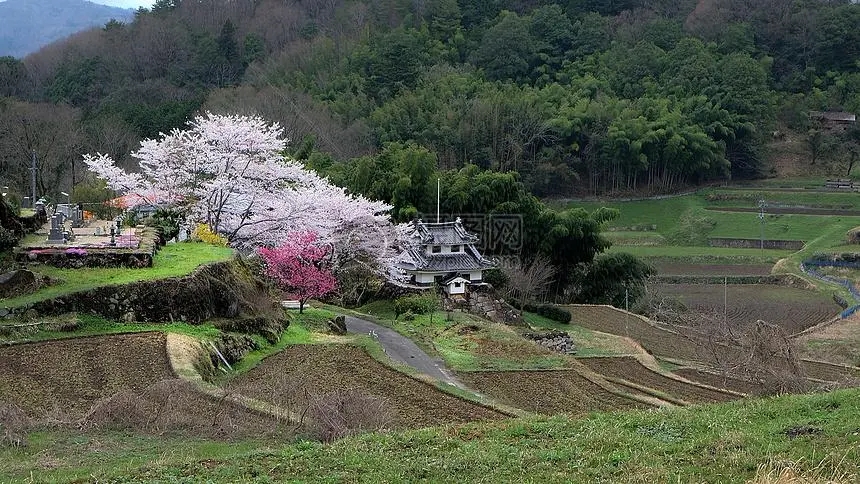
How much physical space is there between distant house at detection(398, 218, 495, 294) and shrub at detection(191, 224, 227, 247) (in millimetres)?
8217

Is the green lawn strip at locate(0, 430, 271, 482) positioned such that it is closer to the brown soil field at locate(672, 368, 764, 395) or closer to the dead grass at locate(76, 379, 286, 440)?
the dead grass at locate(76, 379, 286, 440)

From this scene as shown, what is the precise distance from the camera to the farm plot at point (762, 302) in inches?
1383

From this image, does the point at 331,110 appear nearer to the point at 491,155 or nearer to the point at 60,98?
the point at 491,155

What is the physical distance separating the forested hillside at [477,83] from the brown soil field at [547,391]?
69.9ft

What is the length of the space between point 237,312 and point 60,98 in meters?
62.5

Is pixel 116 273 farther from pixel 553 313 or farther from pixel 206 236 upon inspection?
pixel 553 313

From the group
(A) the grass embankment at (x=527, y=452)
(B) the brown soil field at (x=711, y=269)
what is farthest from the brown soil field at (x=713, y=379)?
(B) the brown soil field at (x=711, y=269)

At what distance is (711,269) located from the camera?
48.5m

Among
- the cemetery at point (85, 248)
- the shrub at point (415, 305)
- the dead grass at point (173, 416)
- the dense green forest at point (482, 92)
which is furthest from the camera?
the dense green forest at point (482, 92)

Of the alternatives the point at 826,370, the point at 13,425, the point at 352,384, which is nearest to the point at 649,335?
the point at 826,370

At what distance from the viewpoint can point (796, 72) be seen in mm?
83812

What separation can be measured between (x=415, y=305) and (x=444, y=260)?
156 inches

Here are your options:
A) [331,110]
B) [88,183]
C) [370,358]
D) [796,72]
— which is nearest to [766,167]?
[796,72]

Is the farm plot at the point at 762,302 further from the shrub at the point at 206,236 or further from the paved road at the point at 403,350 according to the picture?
the shrub at the point at 206,236
